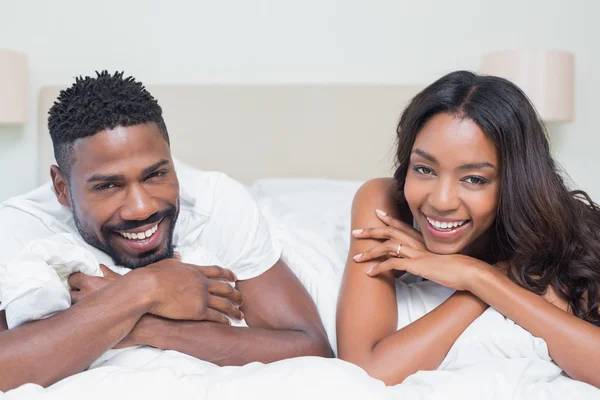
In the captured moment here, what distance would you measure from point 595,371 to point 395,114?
182 centimetres

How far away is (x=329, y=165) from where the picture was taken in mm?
2838

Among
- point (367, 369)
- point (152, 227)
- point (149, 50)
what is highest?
point (149, 50)

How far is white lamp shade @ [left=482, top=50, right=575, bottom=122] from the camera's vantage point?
2.74 metres

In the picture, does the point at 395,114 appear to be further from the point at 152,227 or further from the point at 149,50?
the point at 152,227

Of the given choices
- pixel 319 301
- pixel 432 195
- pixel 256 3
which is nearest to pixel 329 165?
pixel 256 3

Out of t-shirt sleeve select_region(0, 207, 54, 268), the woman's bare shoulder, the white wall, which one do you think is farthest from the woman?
the white wall

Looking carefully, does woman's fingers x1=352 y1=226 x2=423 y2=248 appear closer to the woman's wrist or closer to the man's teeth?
the woman's wrist

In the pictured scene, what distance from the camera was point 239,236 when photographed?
4.99 feet

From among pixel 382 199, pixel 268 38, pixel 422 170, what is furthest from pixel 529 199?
pixel 268 38

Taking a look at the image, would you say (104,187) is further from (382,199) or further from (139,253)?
(382,199)

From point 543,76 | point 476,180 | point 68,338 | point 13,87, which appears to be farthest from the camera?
point 543,76

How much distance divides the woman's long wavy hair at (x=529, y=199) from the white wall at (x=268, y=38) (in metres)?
1.56

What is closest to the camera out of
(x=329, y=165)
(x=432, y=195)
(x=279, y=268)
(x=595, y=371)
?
(x=595, y=371)

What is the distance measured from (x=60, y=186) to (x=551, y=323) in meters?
1.08
